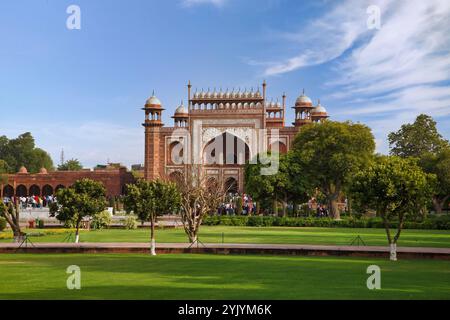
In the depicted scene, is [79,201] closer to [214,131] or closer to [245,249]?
[245,249]

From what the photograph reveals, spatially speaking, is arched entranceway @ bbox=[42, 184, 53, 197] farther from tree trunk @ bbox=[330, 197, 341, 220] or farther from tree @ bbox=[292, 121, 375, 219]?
tree trunk @ bbox=[330, 197, 341, 220]

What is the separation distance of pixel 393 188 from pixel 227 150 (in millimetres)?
33336

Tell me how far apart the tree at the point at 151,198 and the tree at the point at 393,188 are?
14.7ft

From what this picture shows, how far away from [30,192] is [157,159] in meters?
13.5

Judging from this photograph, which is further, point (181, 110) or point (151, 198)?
point (181, 110)

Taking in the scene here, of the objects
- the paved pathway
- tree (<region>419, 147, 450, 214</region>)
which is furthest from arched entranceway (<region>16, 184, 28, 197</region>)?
the paved pathway

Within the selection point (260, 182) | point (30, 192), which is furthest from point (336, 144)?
point (30, 192)

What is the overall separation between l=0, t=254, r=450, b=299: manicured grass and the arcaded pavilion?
28916mm

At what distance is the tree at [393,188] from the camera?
13.1 m

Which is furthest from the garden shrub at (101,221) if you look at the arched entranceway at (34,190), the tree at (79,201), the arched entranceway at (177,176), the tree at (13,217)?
the arched entranceway at (34,190)

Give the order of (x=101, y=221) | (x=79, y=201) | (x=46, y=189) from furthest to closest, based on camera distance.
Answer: (x=46, y=189), (x=101, y=221), (x=79, y=201)

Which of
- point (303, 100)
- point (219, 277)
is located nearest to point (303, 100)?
point (303, 100)

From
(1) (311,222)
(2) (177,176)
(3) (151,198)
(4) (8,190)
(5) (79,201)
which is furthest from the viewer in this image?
(4) (8,190)

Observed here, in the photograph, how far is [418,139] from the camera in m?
39.0
